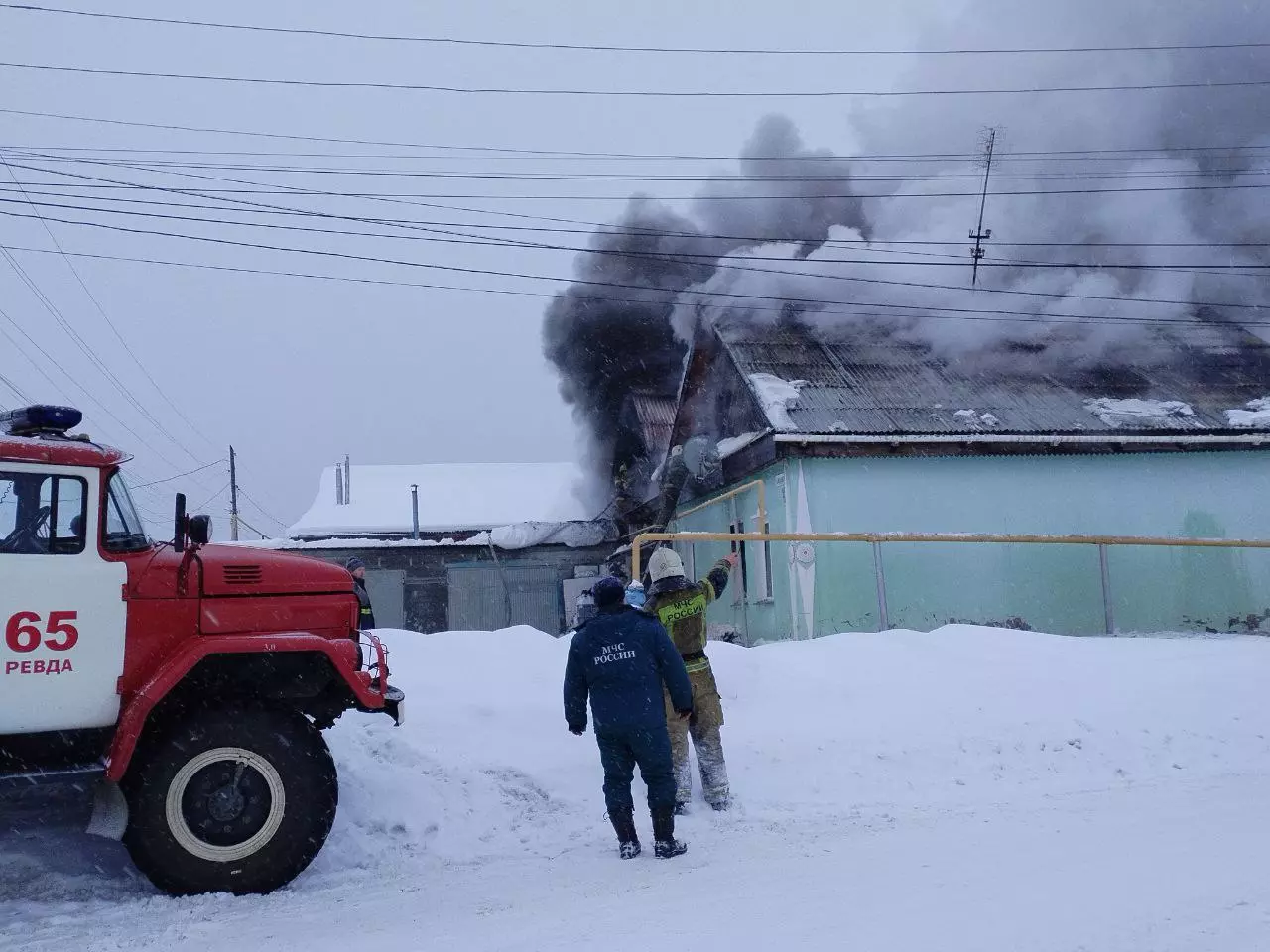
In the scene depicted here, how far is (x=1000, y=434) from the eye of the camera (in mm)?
15000

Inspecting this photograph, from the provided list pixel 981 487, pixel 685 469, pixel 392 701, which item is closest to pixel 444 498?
pixel 685 469

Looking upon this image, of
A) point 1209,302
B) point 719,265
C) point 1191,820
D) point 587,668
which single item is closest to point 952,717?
point 1191,820

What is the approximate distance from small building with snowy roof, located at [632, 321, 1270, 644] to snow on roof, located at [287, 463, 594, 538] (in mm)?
14156

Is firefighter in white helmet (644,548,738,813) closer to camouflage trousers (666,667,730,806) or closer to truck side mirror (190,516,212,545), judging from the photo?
camouflage trousers (666,667,730,806)

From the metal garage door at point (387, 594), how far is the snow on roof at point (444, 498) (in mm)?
9346

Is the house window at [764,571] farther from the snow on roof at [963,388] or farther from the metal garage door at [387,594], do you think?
the metal garage door at [387,594]

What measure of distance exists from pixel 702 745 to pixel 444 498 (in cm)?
3186

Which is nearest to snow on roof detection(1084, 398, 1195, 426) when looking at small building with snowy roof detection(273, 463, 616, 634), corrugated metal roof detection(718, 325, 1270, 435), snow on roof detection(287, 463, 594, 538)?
corrugated metal roof detection(718, 325, 1270, 435)

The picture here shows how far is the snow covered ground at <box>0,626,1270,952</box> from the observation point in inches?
174

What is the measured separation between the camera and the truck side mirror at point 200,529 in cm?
533

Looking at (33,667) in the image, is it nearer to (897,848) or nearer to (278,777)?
(278,777)

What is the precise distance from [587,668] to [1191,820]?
3632mm

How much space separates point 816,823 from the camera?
6539mm

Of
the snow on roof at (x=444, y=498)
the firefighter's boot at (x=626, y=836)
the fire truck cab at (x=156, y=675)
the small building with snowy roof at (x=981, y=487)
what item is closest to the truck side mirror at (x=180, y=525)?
the fire truck cab at (x=156, y=675)
